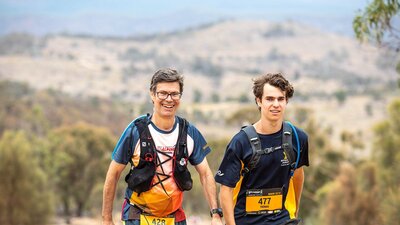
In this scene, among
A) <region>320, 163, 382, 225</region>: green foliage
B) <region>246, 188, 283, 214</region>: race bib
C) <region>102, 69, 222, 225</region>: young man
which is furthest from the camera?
<region>320, 163, 382, 225</region>: green foliage

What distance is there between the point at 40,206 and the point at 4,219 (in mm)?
2594

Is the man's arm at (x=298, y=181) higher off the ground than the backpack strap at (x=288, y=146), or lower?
lower

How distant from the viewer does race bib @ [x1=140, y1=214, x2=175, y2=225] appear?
6.13m

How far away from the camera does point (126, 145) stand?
19.7 ft

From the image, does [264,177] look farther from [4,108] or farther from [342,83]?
[342,83]

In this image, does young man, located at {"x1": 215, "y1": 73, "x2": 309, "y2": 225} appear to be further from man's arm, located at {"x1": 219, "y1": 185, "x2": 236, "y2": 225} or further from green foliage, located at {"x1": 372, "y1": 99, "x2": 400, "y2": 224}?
green foliage, located at {"x1": 372, "y1": 99, "x2": 400, "y2": 224}

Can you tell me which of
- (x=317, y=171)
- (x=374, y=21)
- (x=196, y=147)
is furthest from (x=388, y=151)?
(x=196, y=147)

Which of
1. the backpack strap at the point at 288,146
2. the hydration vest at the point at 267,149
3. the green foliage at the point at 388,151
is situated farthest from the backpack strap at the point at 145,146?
the green foliage at the point at 388,151

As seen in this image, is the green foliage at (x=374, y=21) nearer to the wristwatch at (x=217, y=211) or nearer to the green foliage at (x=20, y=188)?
the wristwatch at (x=217, y=211)

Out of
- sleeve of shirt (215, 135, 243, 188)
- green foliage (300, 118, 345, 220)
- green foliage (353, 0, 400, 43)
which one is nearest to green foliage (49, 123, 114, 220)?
green foliage (300, 118, 345, 220)

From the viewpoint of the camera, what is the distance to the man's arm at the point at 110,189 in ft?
20.0

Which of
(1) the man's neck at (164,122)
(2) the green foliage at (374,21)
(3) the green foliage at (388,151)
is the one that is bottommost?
(3) the green foliage at (388,151)

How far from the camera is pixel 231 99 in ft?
447

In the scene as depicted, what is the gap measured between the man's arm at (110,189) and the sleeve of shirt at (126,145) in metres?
0.06
